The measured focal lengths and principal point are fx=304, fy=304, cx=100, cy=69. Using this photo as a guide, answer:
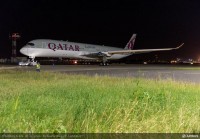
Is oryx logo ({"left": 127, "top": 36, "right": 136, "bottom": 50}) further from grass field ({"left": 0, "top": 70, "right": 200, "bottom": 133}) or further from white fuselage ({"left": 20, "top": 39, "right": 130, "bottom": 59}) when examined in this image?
grass field ({"left": 0, "top": 70, "right": 200, "bottom": 133})

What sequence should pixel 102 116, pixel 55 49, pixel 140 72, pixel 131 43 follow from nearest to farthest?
pixel 102 116 < pixel 140 72 < pixel 55 49 < pixel 131 43

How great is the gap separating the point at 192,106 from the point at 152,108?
1.33 meters

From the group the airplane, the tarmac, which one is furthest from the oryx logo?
the tarmac

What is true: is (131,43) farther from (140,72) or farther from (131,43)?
(140,72)

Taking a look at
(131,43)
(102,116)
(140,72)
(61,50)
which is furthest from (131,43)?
(102,116)

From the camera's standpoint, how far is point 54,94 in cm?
1159

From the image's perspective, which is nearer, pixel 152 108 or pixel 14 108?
pixel 14 108

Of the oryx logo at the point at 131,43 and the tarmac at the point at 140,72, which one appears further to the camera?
the oryx logo at the point at 131,43

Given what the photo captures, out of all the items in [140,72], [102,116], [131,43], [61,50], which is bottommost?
[102,116]

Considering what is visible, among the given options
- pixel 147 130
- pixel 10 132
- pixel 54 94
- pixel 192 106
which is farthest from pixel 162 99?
pixel 10 132

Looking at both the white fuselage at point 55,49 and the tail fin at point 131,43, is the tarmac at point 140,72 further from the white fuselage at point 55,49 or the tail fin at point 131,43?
the tail fin at point 131,43

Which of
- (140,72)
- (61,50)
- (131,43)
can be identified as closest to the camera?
(140,72)

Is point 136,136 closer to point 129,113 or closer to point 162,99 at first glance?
point 129,113

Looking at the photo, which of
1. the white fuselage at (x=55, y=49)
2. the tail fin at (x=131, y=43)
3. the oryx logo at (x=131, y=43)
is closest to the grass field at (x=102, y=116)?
the white fuselage at (x=55, y=49)
